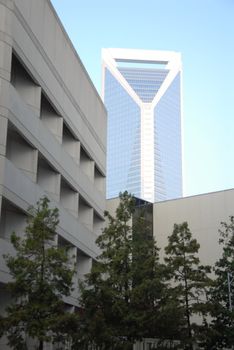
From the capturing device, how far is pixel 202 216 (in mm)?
59750

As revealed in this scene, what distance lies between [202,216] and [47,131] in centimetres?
2709

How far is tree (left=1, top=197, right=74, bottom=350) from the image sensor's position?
23.0m

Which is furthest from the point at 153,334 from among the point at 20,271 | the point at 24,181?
the point at 24,181

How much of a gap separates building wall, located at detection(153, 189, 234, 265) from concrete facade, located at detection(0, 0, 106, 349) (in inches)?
421

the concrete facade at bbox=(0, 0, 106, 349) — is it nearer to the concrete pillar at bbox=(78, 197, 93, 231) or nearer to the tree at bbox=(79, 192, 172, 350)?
the concrete pillar at bbox=(78, 197, 93, 231)

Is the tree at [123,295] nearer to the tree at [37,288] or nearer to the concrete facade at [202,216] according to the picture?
the tree at [37,288]

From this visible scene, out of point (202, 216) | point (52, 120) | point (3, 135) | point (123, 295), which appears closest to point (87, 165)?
point (52, 120)

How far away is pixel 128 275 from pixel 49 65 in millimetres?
17395

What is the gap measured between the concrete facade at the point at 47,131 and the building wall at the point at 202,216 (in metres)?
10.7

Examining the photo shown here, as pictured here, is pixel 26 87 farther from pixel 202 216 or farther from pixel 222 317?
pixel 202 216

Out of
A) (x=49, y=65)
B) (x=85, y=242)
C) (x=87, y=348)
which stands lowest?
(x=87, y=348)

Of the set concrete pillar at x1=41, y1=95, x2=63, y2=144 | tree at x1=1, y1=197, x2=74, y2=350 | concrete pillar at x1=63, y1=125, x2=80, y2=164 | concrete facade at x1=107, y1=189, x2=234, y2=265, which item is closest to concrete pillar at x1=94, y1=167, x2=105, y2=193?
concrete pillar at x1=63, y1=125, x2=80, y2=164

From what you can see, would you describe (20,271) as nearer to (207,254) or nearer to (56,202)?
(56,202)

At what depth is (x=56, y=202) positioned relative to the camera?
129ft
